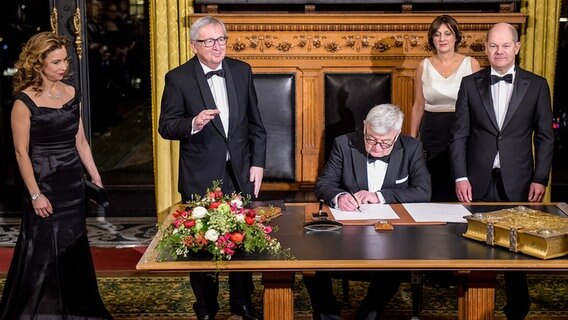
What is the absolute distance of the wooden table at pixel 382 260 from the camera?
155 inches

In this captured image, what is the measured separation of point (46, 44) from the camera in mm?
5043

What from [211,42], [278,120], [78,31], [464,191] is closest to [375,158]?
[464,191]

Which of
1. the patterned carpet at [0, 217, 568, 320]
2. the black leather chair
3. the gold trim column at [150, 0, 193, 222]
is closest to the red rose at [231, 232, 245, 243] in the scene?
the patterned carpet at [0, 217, 568, 320]

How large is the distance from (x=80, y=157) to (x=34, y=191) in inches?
14.3

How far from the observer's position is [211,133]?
17.5ft

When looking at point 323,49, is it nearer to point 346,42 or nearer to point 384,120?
point 346,42

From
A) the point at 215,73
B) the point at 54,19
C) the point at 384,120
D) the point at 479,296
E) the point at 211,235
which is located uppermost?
the point at 54,19

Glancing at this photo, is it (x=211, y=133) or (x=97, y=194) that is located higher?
(x=211, y=133)

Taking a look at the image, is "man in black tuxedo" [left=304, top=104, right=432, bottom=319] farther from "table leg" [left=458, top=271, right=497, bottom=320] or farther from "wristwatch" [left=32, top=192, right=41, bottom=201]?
"wristwatch" [left=32, top=192, right=41, bottom=201]

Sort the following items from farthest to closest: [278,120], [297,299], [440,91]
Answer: [278,120]
[440,91]
[297,299]

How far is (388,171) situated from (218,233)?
1480 mm

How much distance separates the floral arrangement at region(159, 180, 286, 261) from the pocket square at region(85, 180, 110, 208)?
1.20 meters

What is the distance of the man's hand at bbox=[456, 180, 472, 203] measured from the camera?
5463 millimetres

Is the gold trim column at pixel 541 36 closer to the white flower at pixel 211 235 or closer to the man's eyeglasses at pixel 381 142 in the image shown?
the man's eyeglasses at pixel 381 142
